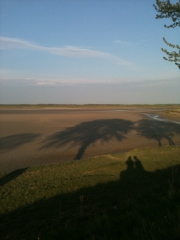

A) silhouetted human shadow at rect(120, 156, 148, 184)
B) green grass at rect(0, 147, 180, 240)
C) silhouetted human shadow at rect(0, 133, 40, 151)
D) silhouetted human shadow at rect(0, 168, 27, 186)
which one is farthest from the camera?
silhouetted human shadow at rect(0, 133, 40, 151)

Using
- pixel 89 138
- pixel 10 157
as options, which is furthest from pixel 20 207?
pixel 89 138

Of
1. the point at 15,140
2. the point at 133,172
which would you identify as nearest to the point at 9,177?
the point at 133,172

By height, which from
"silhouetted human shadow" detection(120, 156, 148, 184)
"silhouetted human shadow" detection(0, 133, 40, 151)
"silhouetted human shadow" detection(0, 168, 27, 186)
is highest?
"silhouetted human shadow" detection(120, 156, 148, 184)

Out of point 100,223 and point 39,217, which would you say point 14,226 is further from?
point 100,223

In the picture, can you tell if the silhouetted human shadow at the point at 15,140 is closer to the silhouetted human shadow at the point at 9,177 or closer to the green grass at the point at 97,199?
the silhouetted human shadow at the point at 9,177

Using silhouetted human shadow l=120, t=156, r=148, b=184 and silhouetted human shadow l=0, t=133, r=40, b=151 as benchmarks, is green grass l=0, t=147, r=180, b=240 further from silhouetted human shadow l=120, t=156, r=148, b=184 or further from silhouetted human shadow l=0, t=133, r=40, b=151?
silhouetted human shadow l=0, t=133, r=40, b=151

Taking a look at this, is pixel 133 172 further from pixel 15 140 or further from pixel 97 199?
pixel 15 140

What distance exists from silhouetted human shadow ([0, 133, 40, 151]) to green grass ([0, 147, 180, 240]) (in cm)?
878

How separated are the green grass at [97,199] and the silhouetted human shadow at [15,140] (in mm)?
8781

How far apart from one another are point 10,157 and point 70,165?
18.4ft

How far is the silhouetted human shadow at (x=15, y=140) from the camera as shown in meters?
21.8

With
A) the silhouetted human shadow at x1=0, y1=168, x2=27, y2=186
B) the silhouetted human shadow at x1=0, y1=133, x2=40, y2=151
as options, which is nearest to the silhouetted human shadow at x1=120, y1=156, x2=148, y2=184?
the silhouetted human shadow at x1=0, y1=168, x2=27, y2=186

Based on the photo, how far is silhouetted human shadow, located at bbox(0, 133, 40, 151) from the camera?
2184cm

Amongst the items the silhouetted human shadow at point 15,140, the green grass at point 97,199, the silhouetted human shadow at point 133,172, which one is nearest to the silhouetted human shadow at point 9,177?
the green grass at point 97,199
